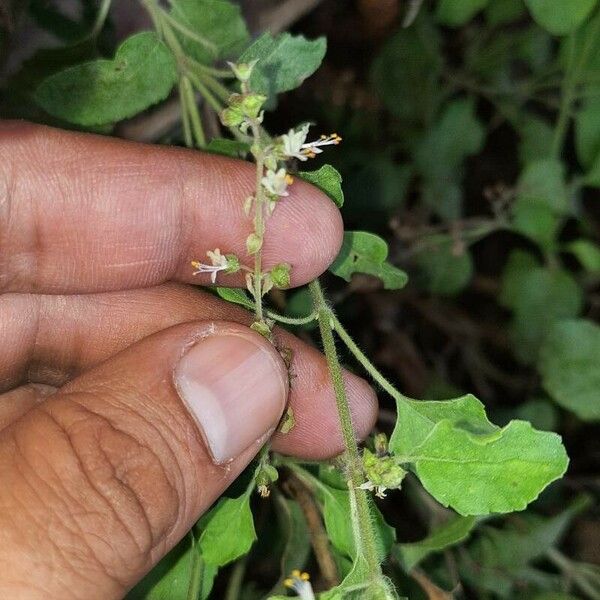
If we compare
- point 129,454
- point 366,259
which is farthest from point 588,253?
point 129,454

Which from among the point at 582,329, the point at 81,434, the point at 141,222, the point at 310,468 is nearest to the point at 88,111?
the point at 141,222

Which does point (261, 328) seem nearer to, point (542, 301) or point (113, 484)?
point (113, 484)

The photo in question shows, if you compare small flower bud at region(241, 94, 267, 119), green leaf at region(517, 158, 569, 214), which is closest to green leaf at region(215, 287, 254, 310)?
small flower bud at region(241, 94, 267, 119)

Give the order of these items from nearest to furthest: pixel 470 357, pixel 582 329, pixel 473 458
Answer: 1. pixel 473 458
2. pixel 582 329
3. pixel 470 357

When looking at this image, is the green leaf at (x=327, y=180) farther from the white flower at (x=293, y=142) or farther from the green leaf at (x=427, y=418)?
the green leaf at (x=427, y=418)

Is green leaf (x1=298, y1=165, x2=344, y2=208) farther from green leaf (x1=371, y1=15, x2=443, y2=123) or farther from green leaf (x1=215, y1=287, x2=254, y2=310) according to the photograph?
green leaf (x1=371, y1=15, x2=443, y2=123)

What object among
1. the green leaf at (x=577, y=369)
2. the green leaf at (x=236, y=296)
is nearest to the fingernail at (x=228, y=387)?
the green leaf at (x=236, y=296)

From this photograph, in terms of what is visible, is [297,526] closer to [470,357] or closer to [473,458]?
[473,458]
